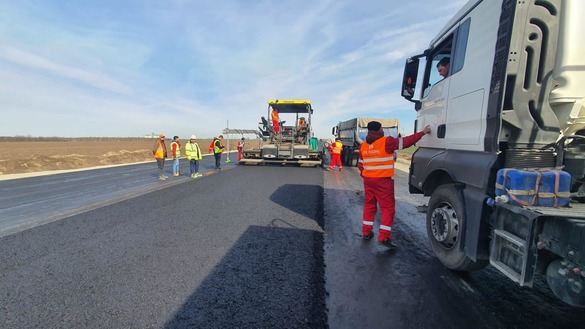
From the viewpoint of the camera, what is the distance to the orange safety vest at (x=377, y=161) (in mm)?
4027

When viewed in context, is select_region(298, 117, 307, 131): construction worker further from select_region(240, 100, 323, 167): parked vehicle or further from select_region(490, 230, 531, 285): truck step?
select_region(490, 230, 531, 285): truck step

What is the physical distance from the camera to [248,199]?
22.9 ft

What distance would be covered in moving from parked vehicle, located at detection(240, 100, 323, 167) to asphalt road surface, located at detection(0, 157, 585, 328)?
31.8ft

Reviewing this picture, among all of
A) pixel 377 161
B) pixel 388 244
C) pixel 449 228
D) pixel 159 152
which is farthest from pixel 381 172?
pixel 159 152

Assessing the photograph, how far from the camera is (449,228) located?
2.99 meters

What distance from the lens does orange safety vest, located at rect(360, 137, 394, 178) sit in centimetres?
403

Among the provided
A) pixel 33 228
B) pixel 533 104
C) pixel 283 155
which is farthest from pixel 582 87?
pixel 283 155

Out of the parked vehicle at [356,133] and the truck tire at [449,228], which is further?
the parked vehicle at [356,133]

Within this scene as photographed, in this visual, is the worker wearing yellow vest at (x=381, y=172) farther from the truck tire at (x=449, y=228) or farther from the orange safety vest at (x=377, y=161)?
the truck tire at (x=449, y=228)

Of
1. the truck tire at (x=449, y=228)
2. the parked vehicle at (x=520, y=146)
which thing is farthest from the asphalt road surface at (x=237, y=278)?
the parked vehicle at (x=520, y=146)

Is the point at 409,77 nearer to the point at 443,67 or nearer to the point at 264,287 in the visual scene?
the point at 443,67

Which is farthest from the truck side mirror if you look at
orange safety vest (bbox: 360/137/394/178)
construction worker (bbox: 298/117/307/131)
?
construction worker (bbox: 298/117/307/131)

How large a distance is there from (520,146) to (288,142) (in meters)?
14.3

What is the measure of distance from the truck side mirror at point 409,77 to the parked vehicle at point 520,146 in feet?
3.30
